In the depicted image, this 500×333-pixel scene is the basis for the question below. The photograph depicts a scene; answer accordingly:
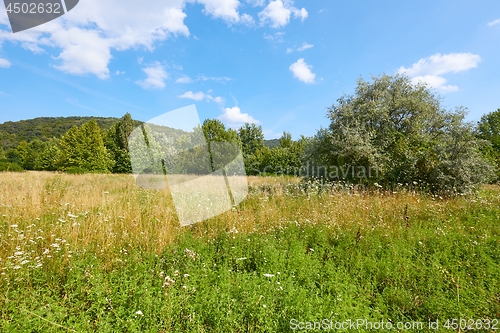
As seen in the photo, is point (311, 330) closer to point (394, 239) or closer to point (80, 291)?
point (80, 291)

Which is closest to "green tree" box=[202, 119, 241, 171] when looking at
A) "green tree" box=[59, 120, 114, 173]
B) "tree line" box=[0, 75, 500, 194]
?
"tree line" box=[0, 75, 500, 194]

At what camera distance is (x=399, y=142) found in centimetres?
1138

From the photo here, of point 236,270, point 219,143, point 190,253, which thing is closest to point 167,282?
point 190,253

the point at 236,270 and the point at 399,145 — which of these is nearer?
the point at 236,270

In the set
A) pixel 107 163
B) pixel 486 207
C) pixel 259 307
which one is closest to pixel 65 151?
pixel 107 163

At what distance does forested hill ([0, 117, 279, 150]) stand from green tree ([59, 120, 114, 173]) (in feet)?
158

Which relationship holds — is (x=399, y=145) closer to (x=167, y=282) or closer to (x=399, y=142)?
(x=399, y=142)

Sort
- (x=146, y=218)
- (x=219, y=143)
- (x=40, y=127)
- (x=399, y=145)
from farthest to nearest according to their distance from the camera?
(x=40, y=127), (x=219, y=143), (x=399, y=145), (x=146, y=218)

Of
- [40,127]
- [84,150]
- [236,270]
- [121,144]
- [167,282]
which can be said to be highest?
[40,127]

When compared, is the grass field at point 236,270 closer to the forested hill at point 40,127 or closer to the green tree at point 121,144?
the green tree at point 121,144

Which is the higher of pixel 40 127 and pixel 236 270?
pixel 40 127

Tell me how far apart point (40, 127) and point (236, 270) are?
125m

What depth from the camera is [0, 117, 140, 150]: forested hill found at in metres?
80.6

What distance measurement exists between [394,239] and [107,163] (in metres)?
43.9
